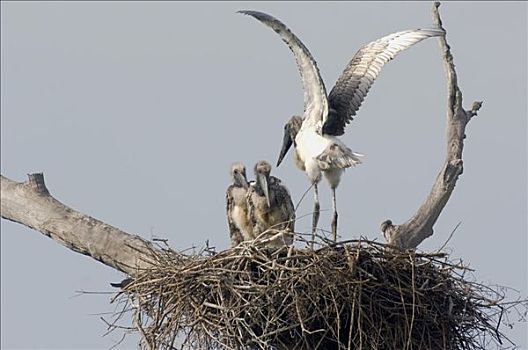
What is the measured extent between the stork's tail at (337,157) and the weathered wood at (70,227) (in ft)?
5.30

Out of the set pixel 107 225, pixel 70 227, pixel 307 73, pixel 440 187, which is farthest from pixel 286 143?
pixel 70 227

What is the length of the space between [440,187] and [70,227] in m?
2.96

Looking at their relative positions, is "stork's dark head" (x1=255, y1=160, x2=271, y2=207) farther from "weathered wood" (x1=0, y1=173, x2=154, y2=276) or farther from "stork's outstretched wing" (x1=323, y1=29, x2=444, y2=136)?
"weathered wood" (x1=0, y1=173, x2=154, y2=276)

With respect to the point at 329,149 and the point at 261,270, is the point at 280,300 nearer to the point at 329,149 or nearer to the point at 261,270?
the point at 261,270

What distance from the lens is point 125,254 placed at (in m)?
12.8

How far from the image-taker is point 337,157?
518 inches

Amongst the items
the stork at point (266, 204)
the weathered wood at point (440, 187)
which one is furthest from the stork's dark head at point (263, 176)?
the weathered wood at point (440, 187)

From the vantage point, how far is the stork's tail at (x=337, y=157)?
13109 mm

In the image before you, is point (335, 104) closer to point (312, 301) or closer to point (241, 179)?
point (241, 179)

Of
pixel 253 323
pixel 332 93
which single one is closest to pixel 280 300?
pixel 253 323

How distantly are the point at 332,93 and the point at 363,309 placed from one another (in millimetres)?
2545

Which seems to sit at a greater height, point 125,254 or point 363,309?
point 125,254

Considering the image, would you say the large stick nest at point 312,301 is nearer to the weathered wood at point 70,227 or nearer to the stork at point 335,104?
the weathered wood at point 70,227

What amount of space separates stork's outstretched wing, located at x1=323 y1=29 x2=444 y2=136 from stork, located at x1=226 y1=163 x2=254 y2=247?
30.8 inches
